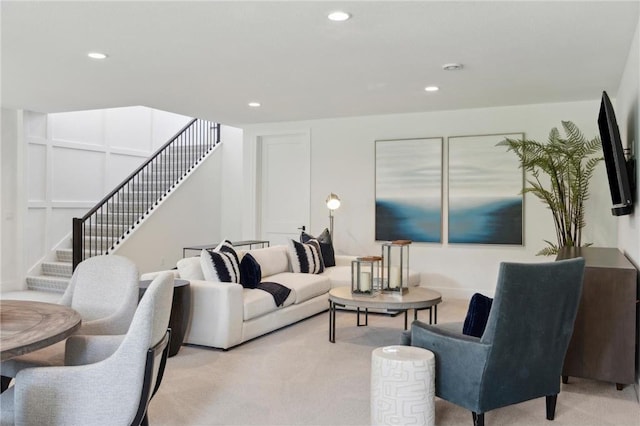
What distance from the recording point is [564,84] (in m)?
5.38

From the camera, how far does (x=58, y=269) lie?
24.2 feet

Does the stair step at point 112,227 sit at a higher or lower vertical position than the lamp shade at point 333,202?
lower

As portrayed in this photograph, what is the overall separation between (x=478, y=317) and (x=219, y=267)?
8.14ft

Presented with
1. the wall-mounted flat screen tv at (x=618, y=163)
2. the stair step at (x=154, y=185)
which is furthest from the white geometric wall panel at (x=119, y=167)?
the wall-mounted flat screen tv at (x=618, y=163)

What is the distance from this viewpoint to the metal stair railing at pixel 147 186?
7828 millimetres

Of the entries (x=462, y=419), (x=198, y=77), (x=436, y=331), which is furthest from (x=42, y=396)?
(x=198, y=77)

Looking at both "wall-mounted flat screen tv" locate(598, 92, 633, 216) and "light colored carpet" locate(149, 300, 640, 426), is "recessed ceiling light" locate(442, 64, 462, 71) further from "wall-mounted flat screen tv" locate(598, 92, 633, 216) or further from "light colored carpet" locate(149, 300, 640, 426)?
"light colored carpet" locate(149, 300, 640, 426)

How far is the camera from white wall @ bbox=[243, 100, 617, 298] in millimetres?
6242

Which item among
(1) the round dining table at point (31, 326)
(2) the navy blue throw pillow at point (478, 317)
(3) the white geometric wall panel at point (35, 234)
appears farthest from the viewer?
(3) the white geometric wall panel at point (35, 234)

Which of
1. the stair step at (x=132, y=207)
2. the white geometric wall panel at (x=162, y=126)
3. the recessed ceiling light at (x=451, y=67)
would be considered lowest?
the stair step at (x=132, y=207)

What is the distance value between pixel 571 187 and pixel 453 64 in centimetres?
199

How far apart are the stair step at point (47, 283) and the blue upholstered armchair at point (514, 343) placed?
228 inches

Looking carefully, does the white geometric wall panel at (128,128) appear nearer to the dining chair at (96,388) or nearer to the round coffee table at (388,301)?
the round coffee table at (388,301)

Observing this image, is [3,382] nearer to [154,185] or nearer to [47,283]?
[47,283]
